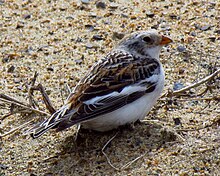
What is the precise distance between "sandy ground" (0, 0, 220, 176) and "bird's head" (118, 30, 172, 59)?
39cm

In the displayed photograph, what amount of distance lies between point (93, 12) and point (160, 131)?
2350 mm

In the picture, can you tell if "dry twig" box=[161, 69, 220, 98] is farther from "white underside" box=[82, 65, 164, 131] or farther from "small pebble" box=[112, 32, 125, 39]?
"small pebble" box=[112, 32, 125, 39]

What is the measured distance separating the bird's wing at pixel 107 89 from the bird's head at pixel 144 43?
0.54 ft

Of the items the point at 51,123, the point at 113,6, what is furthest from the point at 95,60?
the point at 51,123

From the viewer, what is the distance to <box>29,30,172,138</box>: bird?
4.38 metres

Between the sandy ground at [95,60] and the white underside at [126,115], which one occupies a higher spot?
the white underside at [126,115]

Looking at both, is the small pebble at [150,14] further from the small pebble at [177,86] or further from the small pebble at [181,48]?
the small pebble at [177,86]

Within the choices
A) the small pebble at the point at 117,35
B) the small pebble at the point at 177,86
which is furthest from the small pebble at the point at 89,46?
A: the small pebble at the point at 177,86

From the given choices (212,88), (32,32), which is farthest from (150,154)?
(32,32)

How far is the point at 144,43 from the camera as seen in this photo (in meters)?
5.01

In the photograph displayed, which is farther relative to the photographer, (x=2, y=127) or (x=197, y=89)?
(x=197, y=89)

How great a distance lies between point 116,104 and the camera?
450cm

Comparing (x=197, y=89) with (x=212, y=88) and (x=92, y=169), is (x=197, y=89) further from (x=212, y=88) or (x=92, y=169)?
(x=92, y=169)

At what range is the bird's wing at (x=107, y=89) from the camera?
4375 mm
